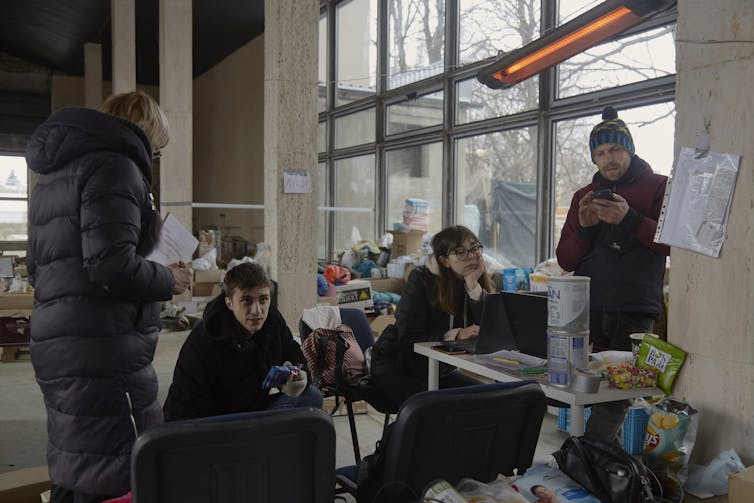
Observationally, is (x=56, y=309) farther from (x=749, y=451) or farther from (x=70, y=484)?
(x=749, y=451)

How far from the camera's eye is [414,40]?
7.78 meters

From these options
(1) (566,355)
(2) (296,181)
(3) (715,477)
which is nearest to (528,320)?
(1) (566,355)

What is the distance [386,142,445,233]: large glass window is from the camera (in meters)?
7.40

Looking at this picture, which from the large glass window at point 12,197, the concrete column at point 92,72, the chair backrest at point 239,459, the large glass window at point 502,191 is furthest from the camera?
the large glass window at point 12,197

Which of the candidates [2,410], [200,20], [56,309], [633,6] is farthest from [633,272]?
[200,20]

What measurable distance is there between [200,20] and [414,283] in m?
8.77

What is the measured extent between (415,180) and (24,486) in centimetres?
590

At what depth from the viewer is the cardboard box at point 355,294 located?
19.3 ft

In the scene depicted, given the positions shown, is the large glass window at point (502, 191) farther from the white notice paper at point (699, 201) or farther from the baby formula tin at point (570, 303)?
the baby formula tin at point (570, 303)

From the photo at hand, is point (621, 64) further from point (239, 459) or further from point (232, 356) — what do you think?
point (239, 459)

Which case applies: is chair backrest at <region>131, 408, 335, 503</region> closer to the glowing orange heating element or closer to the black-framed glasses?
the black-framed glasses

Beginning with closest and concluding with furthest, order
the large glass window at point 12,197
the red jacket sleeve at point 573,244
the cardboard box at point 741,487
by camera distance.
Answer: the cardboard box at point 741,487, the red jacket sleeve at point 573,244, the large glass window at point 12,197

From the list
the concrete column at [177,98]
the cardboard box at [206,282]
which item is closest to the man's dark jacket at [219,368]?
the concrete column at [177,98]

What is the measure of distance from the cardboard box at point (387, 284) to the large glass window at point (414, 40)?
2275mm
